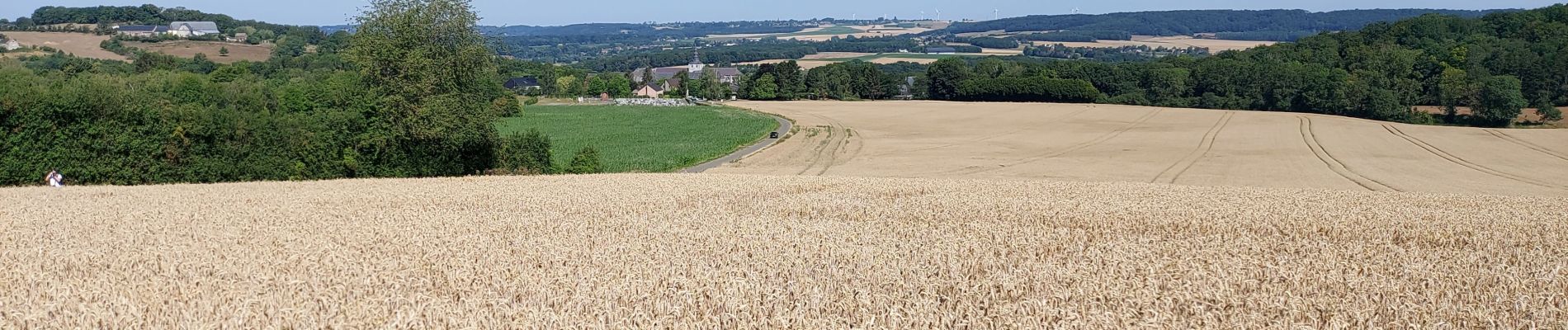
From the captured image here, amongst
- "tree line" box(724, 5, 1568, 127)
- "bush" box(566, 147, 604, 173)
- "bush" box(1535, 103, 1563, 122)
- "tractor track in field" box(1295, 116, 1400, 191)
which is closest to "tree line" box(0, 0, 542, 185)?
"bush" box(566, 147, 604, 173)

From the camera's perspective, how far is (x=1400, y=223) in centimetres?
1772

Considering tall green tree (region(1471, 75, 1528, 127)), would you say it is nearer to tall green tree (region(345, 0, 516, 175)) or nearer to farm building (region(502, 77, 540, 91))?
tall green tree (region(345, 0, 516, 175))

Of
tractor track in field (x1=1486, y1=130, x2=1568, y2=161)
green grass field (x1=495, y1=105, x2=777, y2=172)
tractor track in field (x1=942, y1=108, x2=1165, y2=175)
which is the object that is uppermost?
tractor track in field (x1=1486, y1=130, x2=1568, y2=161)

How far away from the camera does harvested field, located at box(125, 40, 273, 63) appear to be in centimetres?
13912

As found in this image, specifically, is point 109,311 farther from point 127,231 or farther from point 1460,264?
point 1460,264

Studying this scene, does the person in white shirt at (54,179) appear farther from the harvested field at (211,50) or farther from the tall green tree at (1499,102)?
the harvested field at (211,50)

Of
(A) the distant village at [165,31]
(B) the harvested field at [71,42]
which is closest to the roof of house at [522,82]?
(B) the harvested field at [71,42]

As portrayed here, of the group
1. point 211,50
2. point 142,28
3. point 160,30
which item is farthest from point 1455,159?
point 142,28

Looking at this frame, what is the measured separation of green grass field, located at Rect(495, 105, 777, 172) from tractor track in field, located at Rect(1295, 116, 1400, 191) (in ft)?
97.9

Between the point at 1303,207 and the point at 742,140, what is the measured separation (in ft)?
158

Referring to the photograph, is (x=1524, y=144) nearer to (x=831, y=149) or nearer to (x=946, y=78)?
(x=831, y=149)

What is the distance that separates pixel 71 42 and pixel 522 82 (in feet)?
207

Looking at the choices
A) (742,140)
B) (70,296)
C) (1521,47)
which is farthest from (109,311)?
(1521,47)

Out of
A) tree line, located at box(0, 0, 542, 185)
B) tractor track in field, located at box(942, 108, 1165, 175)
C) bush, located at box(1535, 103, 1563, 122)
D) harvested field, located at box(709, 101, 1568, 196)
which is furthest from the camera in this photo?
bush, located at box(1535, 103, 1563, 122)
